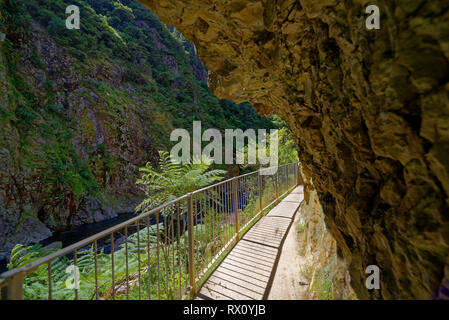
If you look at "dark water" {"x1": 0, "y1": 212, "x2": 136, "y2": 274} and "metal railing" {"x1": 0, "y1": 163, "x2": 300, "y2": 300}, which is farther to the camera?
"dark water" {"x1": 0, "y1": 212, "x2": 136, "y2": 274}

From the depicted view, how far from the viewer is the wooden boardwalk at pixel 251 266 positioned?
2803 mm

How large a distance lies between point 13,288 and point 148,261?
1062 mm

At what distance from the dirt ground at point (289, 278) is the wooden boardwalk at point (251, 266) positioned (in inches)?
3.6

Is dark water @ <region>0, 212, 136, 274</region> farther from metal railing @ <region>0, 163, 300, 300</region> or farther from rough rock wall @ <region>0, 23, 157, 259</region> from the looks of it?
metal railing @ <region>0, 163, 300, 300</region>

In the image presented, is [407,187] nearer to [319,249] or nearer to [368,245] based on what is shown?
[368,245]

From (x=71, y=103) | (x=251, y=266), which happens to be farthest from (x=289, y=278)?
(x=71, y=103)

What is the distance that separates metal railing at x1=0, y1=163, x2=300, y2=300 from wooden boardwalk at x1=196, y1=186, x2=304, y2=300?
189 millimetres

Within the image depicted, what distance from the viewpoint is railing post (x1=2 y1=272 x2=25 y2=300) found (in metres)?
0.91

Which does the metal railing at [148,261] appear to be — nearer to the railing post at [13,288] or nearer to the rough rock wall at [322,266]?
the railing post at [13,288]

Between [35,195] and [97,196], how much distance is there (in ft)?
9.97

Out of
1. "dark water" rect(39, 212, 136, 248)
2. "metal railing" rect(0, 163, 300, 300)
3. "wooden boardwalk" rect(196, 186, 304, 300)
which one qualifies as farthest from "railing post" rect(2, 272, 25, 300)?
"dark water" rect(39, 212, 136, 248)

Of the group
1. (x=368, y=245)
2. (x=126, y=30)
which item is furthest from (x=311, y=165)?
(x=126, y=30)

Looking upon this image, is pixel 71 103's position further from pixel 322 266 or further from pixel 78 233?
pixel 322 266

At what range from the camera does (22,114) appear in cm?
1135
